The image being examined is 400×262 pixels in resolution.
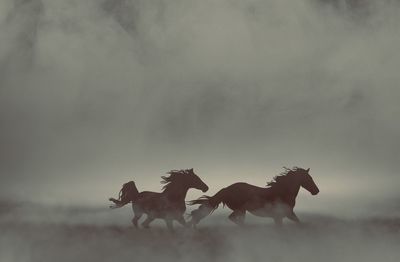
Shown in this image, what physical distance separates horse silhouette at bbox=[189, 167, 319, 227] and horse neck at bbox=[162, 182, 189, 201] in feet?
1.45

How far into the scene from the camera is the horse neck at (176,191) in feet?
79.0

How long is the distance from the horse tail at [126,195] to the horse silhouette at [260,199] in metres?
1.89

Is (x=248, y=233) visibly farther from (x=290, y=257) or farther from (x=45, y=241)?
(x=45, y=241)

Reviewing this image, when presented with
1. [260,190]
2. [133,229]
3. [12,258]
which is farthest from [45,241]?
[260,190]

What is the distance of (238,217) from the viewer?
23391 mm

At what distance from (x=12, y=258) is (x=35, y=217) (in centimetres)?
192

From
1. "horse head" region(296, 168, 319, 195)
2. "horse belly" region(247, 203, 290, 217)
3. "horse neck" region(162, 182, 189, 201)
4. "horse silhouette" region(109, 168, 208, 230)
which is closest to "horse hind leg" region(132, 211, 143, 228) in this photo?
"horse silhouette" region(109, 168, 208, 230)

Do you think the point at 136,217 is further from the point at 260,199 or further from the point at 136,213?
the point at 260,199

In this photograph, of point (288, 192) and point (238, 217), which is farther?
point (288, 192)

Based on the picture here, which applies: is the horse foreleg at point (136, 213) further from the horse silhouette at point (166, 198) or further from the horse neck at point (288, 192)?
the horse neck at point (288, 192)

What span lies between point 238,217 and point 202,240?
5.27 ft

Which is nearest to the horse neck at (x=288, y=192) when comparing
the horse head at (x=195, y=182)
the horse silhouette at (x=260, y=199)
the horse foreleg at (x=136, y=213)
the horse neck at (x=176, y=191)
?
the horse silhouette at (x=260, y=199)

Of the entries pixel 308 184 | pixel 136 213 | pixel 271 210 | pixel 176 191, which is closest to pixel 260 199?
pixel 271 210

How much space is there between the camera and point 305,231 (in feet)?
74.8
